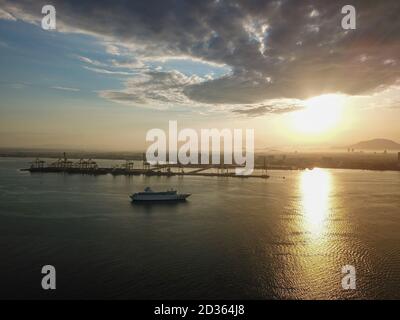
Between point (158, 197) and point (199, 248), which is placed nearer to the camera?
point (199, 248)

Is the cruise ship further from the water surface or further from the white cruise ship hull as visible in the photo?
the water surface

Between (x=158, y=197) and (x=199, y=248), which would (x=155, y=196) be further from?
(x=199, y=248)

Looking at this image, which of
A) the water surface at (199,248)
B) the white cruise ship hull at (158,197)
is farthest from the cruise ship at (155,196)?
the water surface at (199,248)

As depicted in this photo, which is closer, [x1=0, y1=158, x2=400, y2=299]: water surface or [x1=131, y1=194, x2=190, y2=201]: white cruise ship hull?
[x1=0, y1=158, x2=400, y2=299]: water surface

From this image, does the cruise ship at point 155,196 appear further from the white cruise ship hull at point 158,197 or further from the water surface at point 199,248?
the water surface at point 199,248

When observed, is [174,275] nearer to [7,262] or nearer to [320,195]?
[7,262]

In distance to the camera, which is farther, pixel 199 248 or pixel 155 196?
pixel 155 196

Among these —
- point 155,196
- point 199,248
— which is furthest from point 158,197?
point 199,248

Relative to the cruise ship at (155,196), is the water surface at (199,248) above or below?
below

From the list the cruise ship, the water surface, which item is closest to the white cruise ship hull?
the cruise ship

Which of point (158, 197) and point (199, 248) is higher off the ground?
point (158, 197)

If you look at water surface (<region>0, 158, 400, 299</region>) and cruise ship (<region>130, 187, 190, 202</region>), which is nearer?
water surface (<region>0, 158, 400, 299</region>)

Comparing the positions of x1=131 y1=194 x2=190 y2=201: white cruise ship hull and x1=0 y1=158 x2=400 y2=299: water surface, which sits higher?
x1=131 y1=194 x2=190 y2=201: white cruise ship hull
